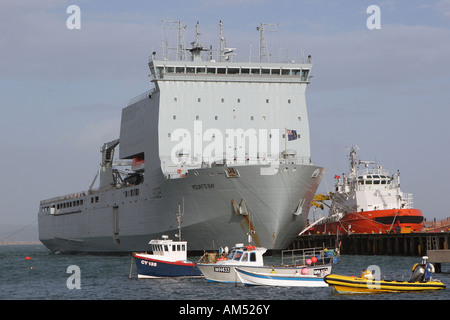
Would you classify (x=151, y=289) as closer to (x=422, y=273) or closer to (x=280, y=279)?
(x=280, y=279)

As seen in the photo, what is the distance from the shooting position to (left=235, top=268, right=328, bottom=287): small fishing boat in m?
36.0

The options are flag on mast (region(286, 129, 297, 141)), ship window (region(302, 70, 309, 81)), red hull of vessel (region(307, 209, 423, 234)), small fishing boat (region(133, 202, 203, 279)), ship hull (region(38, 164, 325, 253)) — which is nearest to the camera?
small fishing boat (region(133, 202, 203, 279))

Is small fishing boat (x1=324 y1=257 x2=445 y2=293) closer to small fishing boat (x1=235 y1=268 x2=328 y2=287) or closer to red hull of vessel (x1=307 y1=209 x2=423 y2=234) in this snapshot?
small fishing boat (x1=235 y1=268 x2=328 y2=287)

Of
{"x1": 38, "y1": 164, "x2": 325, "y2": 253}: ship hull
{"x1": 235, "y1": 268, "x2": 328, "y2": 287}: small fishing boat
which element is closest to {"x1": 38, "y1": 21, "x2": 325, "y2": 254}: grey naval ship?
{"x1": 38, "y1": 164, "x2": 325, "y2": 253}: ship hull

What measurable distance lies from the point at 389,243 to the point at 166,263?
92.7 ft

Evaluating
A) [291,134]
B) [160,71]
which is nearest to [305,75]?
[291,134]

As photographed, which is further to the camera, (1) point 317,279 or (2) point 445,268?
(2) point 445,268

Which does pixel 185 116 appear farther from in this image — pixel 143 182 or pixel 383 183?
pixel 383 183

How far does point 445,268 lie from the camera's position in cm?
4947

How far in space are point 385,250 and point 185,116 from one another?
67.9ft

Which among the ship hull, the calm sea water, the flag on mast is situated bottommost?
the calm sea water

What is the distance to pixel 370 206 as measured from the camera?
7412cm

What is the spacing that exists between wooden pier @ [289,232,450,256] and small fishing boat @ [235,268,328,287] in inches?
780
